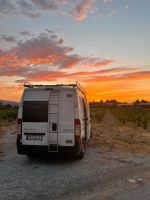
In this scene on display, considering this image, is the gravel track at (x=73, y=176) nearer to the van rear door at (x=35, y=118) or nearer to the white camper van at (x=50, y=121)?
the white camper van at (x=50, y=121)

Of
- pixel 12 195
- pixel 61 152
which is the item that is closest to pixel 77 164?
pixel 61 152

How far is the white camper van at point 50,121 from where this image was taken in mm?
11469

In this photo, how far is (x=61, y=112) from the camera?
11680 millimetres

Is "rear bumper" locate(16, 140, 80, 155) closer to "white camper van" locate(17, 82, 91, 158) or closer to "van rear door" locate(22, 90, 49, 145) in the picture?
"white camper van" locate(17, 82, 91, 158)

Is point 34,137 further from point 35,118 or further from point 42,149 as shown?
point 35,118

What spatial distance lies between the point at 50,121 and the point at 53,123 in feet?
0.43

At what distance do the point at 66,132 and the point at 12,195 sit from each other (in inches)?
169

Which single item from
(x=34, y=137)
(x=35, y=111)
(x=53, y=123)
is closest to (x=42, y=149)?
(x=34, y=137)

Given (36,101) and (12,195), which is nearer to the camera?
(12,195)

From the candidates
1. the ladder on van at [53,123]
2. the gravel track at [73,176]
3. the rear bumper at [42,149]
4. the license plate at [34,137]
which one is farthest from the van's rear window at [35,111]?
the gravel track at [73,176]

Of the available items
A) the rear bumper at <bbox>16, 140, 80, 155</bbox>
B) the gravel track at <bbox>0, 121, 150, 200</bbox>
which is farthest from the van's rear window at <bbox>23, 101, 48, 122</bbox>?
the gravel track at <bbox>0, 121, 150, 200</bbox>

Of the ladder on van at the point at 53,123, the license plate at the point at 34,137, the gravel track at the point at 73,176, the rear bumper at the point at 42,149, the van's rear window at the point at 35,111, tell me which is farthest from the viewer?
the van's rear window at the point at 35,111

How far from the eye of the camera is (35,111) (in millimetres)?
11758

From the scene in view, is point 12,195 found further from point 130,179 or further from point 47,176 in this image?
point 130,179
